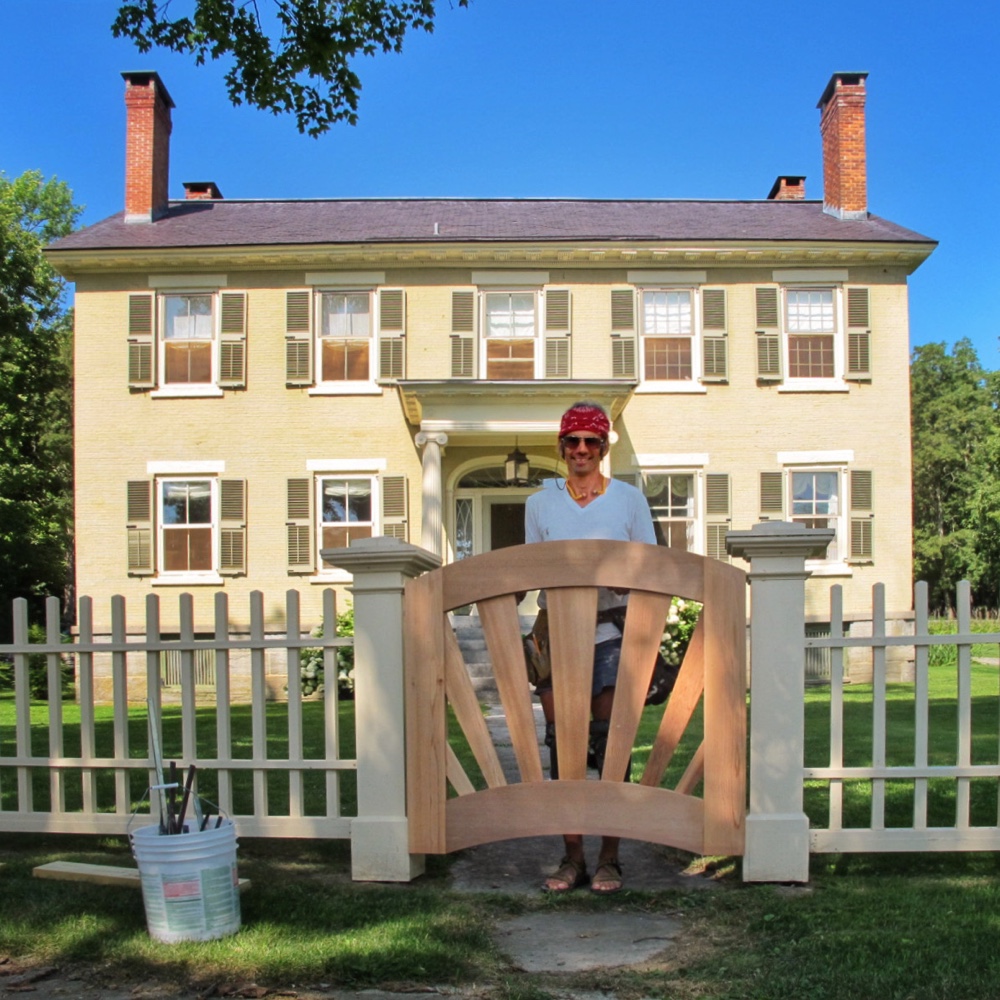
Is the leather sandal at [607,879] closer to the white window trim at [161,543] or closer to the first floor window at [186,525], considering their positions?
the white window trim at [161,543]

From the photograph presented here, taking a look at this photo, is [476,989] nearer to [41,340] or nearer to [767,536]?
[767,536]

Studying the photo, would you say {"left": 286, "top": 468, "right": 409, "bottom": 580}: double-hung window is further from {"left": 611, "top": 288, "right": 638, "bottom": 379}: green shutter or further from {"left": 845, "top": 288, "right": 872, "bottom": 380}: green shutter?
{"left": 845, "top": 288, "right": 872, "bottom": 380}: green shutter

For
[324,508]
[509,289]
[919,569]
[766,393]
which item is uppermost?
[509,289]

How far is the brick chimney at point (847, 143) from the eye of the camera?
17.7 meters

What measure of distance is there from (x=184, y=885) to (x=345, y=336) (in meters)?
14.0

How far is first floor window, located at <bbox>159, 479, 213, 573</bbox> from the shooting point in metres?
16.7

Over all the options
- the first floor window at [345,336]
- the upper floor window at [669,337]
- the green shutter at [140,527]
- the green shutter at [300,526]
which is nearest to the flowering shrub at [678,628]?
the upper floor window at [669,337]

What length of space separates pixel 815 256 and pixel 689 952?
1487cm

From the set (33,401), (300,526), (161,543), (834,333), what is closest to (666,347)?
(834,333)

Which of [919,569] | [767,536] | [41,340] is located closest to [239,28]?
[767,536]

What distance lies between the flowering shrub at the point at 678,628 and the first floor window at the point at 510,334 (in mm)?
4176

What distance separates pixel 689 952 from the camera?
352 cm

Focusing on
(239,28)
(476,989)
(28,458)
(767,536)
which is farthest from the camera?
(28,458)

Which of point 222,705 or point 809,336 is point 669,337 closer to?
point 809,336
